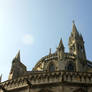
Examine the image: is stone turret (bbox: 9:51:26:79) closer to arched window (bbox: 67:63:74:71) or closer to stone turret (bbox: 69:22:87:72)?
arched window (bbox: 67:63:74:71)

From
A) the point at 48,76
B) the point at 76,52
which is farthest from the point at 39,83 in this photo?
the point at 76,52

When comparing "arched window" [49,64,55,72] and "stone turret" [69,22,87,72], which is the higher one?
"stone turret" [69,22,87,72]

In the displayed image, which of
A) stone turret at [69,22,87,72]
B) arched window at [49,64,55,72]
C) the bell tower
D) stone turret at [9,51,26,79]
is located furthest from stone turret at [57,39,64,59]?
stone turret at [9,51,26,79]

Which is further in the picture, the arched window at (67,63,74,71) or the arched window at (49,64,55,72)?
the arched window at (49,64,55,72)

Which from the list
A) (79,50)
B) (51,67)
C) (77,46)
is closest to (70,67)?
(51,67)

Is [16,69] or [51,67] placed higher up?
[51,67]

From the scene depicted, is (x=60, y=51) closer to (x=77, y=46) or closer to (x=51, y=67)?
(x=51, y=67)

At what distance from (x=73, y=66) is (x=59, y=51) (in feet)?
17.5

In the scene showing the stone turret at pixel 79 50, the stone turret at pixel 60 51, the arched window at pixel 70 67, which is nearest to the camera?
the stone turret at pixel 60 51

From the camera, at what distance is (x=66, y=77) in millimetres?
17828

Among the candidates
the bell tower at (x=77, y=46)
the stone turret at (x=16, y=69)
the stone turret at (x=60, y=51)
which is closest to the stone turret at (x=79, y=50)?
the bell tower at (x=77, y=46)

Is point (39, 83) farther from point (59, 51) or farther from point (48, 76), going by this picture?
point (59, 51)

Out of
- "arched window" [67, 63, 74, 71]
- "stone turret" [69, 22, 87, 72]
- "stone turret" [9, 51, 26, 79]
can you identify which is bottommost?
"stone turret" [9, 51, 26, 79]

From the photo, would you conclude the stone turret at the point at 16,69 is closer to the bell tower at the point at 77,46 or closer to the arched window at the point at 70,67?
the arched window at the point at 70,67
